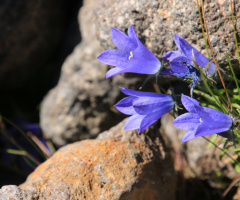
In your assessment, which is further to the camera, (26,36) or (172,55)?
(26,36)

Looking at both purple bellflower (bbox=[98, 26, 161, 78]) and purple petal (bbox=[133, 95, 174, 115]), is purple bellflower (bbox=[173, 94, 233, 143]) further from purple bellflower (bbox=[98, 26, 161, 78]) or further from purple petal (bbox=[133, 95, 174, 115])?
purple bellflower (bbox=[98, 26, 161, 78])

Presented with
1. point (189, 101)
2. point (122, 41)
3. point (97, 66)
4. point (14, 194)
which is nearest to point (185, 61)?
point (189, 101)

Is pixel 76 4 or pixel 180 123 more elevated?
pixel 76 4

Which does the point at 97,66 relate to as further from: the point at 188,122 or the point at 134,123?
the point at 188,122

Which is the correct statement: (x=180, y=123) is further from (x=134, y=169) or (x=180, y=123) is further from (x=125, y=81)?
(x=125, y=81)

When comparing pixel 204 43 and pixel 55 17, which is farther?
pixel 55 17

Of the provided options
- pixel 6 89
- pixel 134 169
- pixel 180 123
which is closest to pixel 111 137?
pixel 134 169
